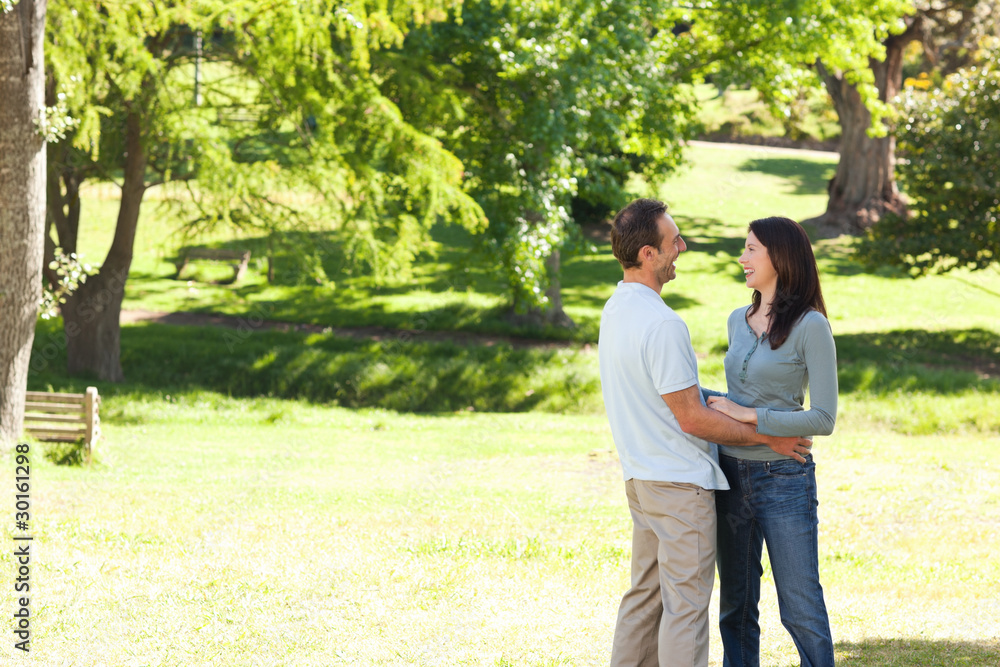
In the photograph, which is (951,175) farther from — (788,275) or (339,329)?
(788,275)

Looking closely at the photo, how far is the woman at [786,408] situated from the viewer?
3.39 m

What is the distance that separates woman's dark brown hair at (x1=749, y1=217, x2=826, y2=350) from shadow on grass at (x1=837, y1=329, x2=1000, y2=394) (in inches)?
502

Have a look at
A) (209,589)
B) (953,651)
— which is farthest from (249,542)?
(953,651)

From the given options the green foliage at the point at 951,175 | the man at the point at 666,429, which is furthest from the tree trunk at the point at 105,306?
the green foliage at the point at 951,175

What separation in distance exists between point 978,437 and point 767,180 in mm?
25792

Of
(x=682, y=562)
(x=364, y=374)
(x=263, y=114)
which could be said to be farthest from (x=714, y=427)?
(x=364, y=374)

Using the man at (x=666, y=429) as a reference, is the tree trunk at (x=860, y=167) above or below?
above

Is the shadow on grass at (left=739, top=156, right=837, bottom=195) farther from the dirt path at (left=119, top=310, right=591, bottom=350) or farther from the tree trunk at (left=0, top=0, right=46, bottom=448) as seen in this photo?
the tree trunk at (left=0, top=0, right=46, bottom=448)

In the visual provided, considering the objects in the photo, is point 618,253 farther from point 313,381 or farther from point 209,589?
point 313,381

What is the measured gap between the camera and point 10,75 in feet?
27.2

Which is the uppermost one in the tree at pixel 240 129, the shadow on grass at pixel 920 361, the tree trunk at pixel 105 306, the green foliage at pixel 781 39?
the green foliage at pixel 781 39

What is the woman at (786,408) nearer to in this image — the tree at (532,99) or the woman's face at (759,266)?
the woman's face at (759,266)

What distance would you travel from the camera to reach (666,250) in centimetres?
338

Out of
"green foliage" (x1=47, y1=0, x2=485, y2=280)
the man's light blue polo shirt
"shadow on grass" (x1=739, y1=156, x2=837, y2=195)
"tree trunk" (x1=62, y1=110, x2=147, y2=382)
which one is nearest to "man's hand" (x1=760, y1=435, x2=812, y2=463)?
the man's light blue polo shirt
